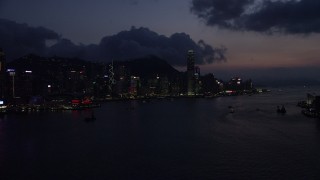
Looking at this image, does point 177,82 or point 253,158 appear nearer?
point 253,158

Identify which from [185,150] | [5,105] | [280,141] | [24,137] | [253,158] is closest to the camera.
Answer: [253,158]

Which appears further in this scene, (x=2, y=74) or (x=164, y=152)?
(x=2, y=74)

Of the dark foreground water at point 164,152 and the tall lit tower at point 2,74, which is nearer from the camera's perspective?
the dark foreground water at point 164,152

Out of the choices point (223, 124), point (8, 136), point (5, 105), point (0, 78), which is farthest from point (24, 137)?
point (0, 78)

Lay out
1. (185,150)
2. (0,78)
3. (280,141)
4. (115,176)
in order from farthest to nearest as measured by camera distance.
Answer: (0,78), (280,141), (185,150), (115,176)

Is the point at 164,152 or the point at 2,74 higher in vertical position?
the point at 2,74

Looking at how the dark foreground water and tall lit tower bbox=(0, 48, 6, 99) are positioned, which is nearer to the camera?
the dark foreground water

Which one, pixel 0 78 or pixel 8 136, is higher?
pixel 0 78

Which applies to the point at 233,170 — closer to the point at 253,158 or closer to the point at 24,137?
the point at 253,158

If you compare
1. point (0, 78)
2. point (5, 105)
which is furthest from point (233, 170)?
point (0, 78)

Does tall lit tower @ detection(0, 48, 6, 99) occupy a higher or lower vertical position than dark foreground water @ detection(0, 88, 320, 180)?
higher

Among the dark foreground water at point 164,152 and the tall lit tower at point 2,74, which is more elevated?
the tall lit tower at point 2,74
